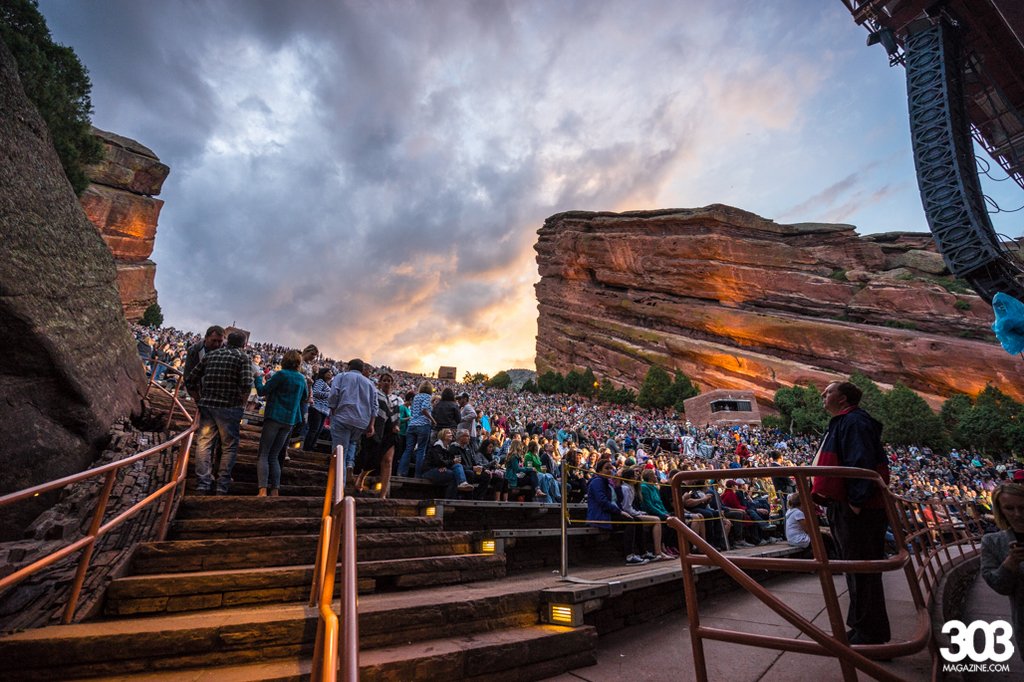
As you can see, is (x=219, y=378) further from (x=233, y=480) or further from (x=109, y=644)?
(x=109, y=644)

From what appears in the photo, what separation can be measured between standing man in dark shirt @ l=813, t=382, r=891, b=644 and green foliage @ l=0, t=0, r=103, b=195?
20.2 metres

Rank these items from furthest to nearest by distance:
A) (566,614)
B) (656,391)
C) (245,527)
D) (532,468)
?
(656,391) → (532,468) → (245,527) → (566,614)

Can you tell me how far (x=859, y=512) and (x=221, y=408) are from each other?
5.56 metres

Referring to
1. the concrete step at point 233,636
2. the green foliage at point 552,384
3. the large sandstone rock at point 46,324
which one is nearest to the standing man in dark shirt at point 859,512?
the concrete step at point 233,636

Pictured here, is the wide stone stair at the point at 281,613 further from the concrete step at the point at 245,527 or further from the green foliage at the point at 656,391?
the green foliage at the point at 656,391

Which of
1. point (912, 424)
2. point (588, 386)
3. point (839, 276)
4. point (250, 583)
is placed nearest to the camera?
point (250, 583)

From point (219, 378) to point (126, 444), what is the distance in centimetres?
145

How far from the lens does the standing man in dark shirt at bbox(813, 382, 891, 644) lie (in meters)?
2.67

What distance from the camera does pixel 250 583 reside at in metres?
2.94

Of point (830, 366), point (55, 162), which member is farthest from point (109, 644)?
point (830, 366)

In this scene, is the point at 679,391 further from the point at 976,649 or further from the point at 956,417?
the point at 976,649

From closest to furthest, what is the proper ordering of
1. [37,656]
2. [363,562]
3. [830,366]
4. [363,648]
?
[37,656]
[363,648]
[363,562]
[830,366]

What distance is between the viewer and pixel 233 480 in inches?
198

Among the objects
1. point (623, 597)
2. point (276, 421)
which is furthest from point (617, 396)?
point (276, 421)
